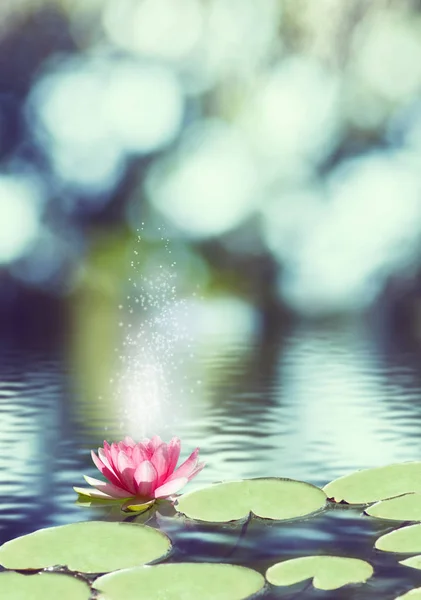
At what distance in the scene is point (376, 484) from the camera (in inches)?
86.0

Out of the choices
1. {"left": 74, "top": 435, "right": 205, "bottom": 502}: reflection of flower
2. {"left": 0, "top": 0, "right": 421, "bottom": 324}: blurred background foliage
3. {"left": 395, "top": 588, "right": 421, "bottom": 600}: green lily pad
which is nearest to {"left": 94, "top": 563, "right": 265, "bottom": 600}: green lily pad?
{"left": 395, "top": 588, "right": 421, "bottom": 600}: green lily pad

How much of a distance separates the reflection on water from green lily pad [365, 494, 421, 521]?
0.10 feet

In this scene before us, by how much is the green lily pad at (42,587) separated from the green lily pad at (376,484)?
0.71m

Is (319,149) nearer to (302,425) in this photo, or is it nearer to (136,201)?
(136,201)

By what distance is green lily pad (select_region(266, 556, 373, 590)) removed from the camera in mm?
1584

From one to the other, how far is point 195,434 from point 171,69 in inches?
762

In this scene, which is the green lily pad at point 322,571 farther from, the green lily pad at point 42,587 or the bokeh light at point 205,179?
the bokeh light at point 205,179

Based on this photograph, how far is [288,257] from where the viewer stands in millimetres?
19234

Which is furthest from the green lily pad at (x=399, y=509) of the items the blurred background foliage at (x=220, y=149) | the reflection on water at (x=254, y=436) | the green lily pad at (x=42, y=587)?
the blurred background foliage at (x=220, y=149)

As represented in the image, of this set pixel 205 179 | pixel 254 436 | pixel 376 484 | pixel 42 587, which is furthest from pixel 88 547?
pixel 205 179

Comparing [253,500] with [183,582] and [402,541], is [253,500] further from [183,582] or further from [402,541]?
[183,582]

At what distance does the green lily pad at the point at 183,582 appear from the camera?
5.01 feet

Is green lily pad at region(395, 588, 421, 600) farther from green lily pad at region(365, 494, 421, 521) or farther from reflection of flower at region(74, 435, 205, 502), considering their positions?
reflection of flower at region(74, 435, 205, 502)

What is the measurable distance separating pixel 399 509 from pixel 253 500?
0.28 m
